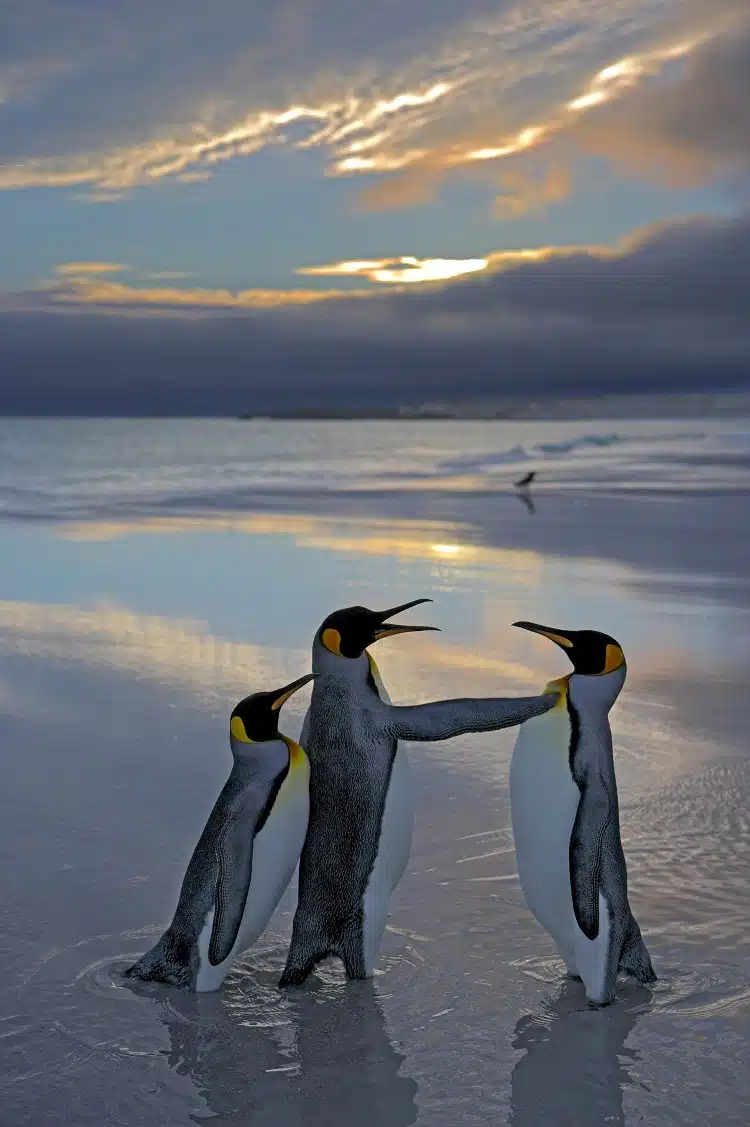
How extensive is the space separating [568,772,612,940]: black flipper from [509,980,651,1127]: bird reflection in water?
0.19 m

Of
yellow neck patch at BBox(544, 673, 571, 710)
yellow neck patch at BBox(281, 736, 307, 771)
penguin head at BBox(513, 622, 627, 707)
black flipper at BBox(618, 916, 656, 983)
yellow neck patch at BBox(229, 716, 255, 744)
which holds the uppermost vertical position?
penguin head at BBox(513, 622, 627, 707)

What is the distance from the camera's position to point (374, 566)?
1044 centimetres

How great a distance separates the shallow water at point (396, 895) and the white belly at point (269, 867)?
8 cm

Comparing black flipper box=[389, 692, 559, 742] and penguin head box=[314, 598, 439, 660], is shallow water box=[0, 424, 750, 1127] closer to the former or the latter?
black flipper box=[389, 692, 559, 742]

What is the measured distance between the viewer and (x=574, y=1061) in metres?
2.78

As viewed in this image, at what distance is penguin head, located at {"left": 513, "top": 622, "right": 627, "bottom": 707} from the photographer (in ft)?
10.2

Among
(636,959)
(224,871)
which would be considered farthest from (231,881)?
(636,959)

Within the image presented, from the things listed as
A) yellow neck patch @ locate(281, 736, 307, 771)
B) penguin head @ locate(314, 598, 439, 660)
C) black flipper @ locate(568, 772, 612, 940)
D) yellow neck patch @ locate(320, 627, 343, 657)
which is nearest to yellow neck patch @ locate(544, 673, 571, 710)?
black flipper @ locate(568, 772, 612, 940)

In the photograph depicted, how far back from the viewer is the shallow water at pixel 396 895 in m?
2.67

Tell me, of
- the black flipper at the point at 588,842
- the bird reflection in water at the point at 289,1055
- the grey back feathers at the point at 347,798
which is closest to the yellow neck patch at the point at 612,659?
the black flipper at the point at 588,842

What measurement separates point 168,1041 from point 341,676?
38.2 inches

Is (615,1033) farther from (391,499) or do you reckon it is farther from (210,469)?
(210,469)

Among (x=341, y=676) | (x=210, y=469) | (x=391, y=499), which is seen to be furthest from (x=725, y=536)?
(x=210, y=469)

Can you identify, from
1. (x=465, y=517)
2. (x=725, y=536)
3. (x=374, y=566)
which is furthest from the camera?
(x=465, y=517)
